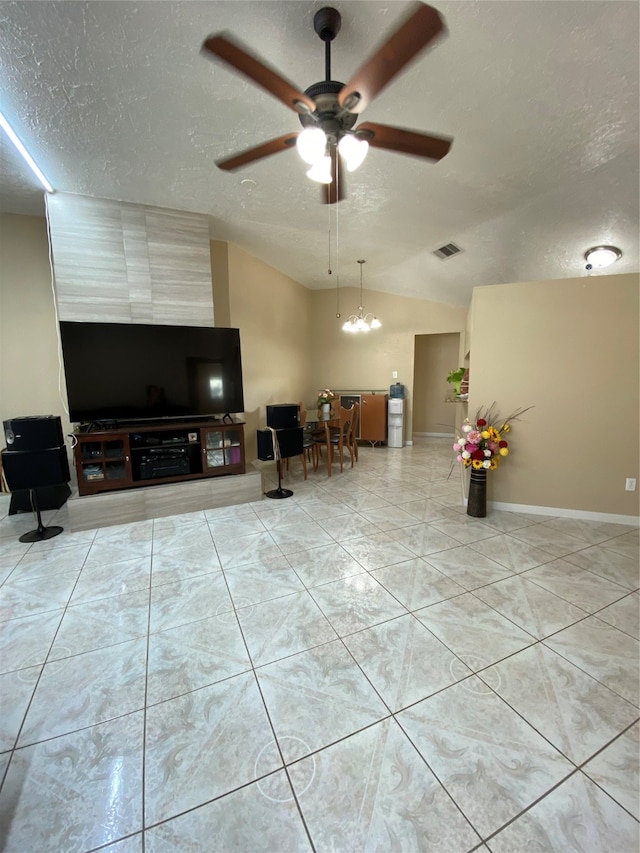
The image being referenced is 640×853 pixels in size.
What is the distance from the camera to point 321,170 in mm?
1772

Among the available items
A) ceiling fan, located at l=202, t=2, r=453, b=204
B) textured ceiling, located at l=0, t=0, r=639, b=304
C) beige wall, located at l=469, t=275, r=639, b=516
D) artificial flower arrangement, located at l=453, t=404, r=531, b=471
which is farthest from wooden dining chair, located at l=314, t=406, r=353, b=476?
ceiling fan, located at l=202, t=2, r=453, b=204

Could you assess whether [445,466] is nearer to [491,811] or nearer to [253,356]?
[253,356]

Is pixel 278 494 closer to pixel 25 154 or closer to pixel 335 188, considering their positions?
pixel 335 188

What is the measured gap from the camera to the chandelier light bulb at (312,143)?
1551 millimetres

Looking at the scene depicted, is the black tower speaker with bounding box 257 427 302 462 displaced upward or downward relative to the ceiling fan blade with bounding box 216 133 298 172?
downward

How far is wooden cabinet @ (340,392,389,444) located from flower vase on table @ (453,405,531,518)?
10.9 feet

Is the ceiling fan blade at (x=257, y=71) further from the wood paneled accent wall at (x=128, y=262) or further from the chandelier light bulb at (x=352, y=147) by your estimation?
the wood paneled accent wall at (x=128, y=262)

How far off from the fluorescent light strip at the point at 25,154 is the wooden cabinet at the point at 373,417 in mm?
5252

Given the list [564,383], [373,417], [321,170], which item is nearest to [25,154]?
[321,170]

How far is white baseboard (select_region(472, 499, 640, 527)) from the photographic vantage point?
3076 millimetres

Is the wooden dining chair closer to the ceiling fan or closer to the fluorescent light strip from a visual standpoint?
the ceiling fan

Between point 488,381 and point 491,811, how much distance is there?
310 centimetres

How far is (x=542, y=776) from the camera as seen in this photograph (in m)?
1.16

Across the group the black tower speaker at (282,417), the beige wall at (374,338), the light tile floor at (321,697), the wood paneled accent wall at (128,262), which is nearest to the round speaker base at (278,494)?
the black tower speaker at (282,417)
